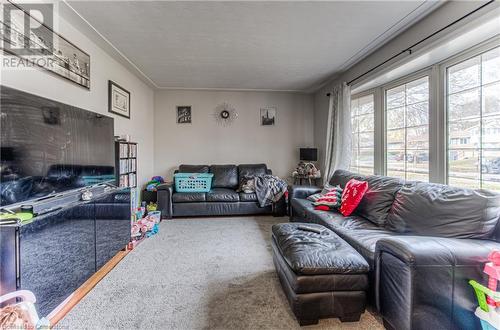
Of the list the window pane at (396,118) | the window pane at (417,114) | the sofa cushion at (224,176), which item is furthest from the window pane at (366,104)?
the sofa cushion at (224,176)

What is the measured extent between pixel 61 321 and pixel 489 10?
147 inches

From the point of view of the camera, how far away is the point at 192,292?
173 centimetres

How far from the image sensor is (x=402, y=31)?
93.6 inches

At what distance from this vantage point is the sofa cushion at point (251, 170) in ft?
14.4

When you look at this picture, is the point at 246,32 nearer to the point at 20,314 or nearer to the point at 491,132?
the point at 491,132

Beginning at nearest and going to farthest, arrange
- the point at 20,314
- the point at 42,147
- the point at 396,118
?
the point at 20,314 → the point at 42,147 → the point at 396,118

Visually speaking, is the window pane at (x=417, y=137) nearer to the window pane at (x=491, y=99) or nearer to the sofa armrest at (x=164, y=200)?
the window pane at (x=491, y=99)

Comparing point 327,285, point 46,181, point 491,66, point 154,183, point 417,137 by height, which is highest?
point 491,66

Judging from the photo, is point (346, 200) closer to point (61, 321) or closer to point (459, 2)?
point (459, 2)

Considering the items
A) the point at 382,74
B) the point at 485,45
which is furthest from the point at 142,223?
the point at 485,45

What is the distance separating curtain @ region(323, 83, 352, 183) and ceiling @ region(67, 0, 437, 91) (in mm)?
427

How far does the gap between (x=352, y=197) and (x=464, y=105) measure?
1340 millimetres

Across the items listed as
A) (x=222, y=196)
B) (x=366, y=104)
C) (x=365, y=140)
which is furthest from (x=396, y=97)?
(x=222, y=196)

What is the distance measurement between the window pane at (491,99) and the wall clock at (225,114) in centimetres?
373
